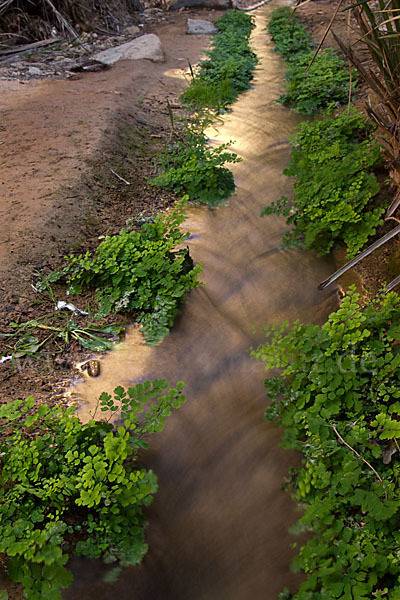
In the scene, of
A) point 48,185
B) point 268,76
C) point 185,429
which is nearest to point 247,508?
point 185,429

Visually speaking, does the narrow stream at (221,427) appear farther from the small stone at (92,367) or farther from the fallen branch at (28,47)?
the fallen branch at (28,47)

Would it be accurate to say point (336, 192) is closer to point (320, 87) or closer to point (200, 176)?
point (200, 176)

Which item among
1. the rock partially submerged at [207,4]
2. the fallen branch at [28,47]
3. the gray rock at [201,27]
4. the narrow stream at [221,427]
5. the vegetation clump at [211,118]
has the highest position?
the fallen branch at [28,47]

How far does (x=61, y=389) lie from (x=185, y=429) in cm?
82

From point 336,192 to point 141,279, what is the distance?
160 centimetres

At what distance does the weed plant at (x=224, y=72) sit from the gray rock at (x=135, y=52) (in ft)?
2.92

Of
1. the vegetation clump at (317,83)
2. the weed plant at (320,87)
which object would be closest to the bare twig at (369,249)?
the vegetation clump at (317,83)

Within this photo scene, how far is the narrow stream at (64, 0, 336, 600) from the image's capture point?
7.00ft

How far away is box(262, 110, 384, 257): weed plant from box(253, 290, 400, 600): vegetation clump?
3.08ft

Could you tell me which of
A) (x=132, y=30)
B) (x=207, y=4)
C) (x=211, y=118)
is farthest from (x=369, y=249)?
(x=207, y=4)

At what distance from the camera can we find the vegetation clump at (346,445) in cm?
177

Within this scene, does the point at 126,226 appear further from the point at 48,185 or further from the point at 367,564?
the point at 367,564

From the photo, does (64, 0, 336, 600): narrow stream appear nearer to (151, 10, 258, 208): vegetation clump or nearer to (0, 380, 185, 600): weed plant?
(0, 380, 185, 600): weed plant

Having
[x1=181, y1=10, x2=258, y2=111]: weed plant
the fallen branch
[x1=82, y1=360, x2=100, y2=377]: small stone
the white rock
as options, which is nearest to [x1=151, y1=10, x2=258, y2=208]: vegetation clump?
[x1=181, y1=10, x2=258, y2=111]: weed plant
